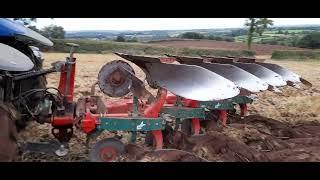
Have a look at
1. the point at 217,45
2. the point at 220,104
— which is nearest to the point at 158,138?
the point at 220,104

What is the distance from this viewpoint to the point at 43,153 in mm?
4191

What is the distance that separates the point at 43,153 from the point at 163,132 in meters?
1.22

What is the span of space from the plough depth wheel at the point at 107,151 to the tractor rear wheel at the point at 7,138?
2.16 feet

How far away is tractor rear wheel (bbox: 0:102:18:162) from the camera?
336cm

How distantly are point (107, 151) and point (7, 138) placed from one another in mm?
879

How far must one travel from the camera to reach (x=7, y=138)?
11.4ft

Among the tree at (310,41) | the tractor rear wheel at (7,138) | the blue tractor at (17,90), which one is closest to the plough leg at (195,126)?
the blue tractor at (17,90)

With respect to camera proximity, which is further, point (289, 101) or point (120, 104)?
point (289, 101)

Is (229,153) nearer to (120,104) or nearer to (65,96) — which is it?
(120,104)

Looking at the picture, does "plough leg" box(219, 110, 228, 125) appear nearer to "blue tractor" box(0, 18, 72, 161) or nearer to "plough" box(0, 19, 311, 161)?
"plough" box(0, 19, 311, 161)

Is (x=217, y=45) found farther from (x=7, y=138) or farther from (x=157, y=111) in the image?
(x=7, y=138)

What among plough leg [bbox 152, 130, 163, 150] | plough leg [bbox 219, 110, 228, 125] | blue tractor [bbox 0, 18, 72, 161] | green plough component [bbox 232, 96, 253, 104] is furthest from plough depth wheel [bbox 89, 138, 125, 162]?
green plough component [bbox 232, 96, 253, 104]
